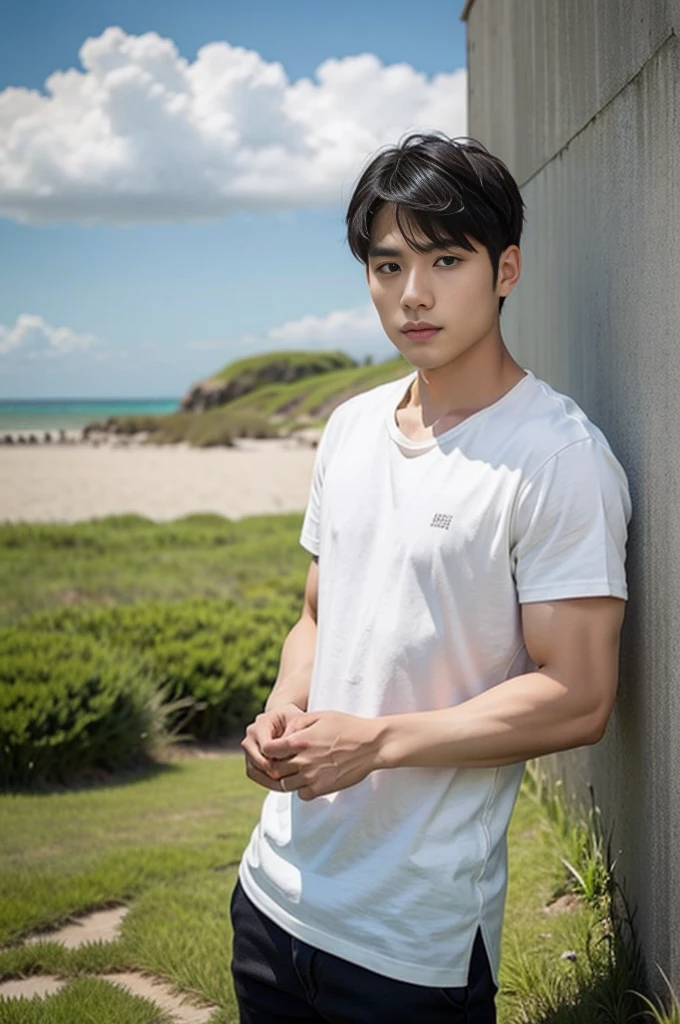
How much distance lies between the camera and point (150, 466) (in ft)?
69.2

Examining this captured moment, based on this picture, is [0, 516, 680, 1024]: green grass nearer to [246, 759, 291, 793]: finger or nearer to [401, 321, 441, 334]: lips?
[246, 759, 291, 793]: finger

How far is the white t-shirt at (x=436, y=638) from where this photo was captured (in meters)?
1.66

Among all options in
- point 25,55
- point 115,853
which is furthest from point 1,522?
point 115,853

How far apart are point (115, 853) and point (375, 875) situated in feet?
8.08

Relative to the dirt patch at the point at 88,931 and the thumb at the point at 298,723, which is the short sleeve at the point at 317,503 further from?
the dirt patch at the point at 88,931

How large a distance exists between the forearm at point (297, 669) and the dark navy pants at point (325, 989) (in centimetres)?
33

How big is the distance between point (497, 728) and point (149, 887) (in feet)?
7.62

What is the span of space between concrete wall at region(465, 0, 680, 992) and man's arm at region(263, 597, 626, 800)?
0.77 ft

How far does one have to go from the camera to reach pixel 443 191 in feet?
5.61

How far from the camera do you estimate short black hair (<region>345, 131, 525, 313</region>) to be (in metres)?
1.72

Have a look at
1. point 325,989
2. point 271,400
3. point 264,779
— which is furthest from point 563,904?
point 271,400

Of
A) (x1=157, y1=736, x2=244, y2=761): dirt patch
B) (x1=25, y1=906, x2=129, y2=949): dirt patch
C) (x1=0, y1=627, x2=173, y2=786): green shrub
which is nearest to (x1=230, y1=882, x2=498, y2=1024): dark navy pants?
(x1=25, y1=906, x2=129, y2=949): dirt patch

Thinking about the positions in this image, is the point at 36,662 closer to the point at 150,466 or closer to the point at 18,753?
the point at 18,753

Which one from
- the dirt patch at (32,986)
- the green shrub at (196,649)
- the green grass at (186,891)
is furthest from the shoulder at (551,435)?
the green shrub at (196,649)
